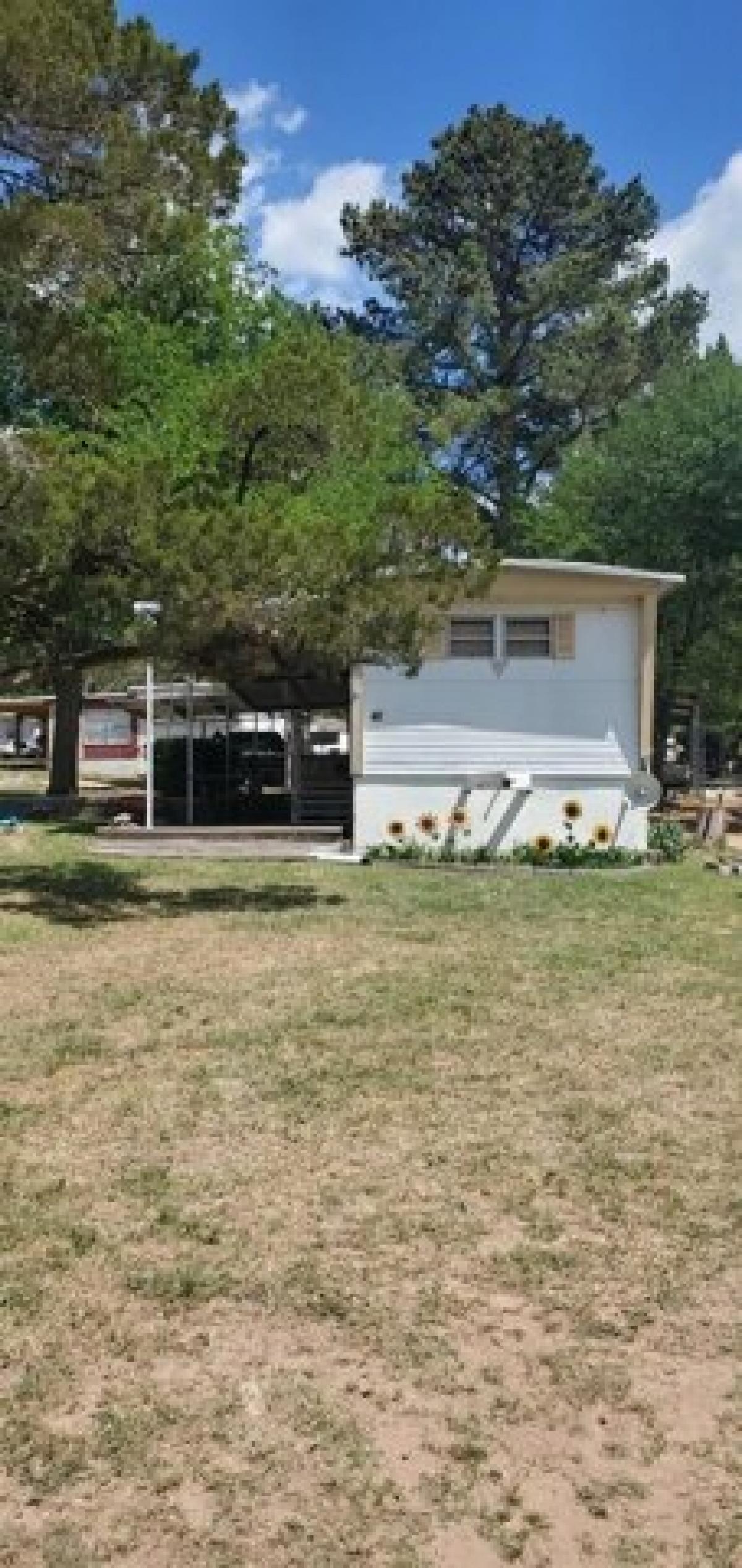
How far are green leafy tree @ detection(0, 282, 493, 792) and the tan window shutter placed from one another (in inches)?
145

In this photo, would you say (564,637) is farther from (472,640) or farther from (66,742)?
(66,742)

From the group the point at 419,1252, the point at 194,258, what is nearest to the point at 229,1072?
the point at 419,1252

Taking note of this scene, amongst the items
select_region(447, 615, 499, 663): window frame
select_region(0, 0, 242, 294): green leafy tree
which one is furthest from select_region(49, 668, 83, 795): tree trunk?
select_region(0, 0, 242, 294): green leafy tree

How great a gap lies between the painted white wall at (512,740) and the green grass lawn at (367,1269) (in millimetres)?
6749

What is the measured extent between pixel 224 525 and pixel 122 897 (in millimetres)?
3737

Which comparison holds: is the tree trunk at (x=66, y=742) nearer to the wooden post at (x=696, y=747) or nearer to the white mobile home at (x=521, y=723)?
the white mobile home at (x=521, y=723)

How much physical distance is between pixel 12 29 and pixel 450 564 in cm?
463

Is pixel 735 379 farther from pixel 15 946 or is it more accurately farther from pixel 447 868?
pixel 15 946

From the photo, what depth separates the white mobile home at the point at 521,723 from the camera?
14.7 metres

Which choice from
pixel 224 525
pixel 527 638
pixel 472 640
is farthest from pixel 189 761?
pixel 224 525

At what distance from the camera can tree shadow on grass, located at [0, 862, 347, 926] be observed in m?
10.5

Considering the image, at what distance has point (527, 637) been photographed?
14.9m

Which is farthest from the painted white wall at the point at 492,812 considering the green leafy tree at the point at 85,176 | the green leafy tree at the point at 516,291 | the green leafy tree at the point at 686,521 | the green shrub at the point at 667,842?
the green leafy tree at the point at 516,291

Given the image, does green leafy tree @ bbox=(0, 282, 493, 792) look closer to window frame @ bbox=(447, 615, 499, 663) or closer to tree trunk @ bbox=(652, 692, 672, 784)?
window frame @ bbox=(447, 615, 499, 663)
